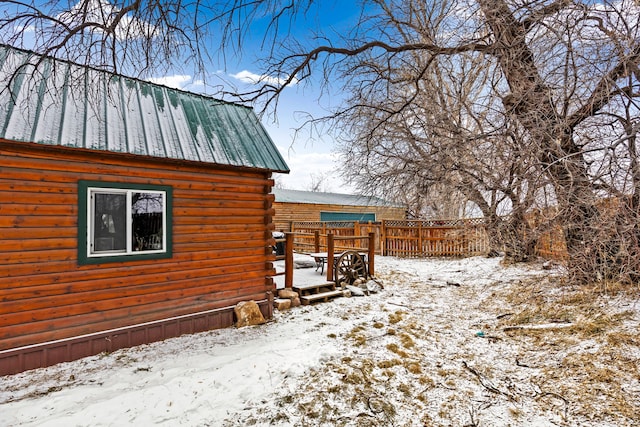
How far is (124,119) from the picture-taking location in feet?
15.7

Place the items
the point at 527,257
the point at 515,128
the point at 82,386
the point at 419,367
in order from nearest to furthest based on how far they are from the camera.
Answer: the point at 82,386, the point at 419,367, the point at 515,128, the point at 527,257

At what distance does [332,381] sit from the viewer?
12.1ft

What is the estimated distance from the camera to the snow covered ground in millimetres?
3045

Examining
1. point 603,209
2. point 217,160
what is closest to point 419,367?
point 603,209

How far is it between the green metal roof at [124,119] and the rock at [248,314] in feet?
8.00

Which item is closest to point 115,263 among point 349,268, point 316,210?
point 349,268

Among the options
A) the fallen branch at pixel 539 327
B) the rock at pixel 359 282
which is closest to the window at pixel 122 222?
the rock at pixel 359 282

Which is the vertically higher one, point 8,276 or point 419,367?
point 8,276

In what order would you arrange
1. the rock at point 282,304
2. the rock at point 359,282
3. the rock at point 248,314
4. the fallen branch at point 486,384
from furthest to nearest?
the rock at point 359,282
the rock at point 282,304
the rock at point 248,314
the fallen branch at point 486,384

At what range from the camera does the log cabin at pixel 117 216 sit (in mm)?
3816

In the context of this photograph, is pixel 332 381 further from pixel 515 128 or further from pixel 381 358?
pixel 515 128

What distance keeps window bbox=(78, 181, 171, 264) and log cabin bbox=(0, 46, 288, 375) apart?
0.01m

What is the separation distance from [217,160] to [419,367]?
4.22 metres

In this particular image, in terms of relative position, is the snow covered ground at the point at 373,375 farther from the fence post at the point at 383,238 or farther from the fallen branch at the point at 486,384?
the fence post at the point at 383,238
